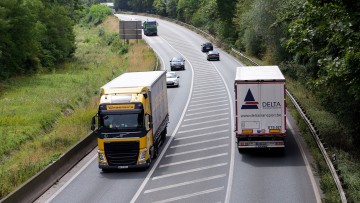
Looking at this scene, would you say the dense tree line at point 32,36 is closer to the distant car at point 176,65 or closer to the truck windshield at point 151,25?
the distant car at point 176,65

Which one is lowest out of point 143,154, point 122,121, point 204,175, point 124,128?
point 204,175

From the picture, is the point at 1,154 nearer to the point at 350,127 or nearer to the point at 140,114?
the point at 140,114

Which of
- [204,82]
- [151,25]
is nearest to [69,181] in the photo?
[204,82]

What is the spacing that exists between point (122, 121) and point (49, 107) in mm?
17551

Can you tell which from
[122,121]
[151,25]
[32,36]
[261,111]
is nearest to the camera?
[122,121]

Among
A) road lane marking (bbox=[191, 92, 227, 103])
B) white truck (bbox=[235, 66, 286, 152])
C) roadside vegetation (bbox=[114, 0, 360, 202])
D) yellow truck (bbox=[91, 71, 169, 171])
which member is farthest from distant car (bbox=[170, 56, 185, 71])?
yellow truck (bbox=[91, 71, 169, 171])

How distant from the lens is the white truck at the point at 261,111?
24578 millimetres

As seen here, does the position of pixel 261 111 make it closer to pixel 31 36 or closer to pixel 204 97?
pixel 204 97

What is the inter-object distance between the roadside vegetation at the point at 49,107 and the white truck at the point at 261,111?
8.37 meters

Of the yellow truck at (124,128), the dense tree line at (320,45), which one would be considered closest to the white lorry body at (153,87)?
the yellow truck at (124,128)

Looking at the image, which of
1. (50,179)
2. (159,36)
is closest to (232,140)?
A: (50,179)

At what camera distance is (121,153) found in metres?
23.2

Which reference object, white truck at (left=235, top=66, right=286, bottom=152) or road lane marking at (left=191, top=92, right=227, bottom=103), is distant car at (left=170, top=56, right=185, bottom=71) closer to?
road lane marking at (left=191, top=92, right=227, bottom=103)

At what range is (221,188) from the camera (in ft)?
67.4
